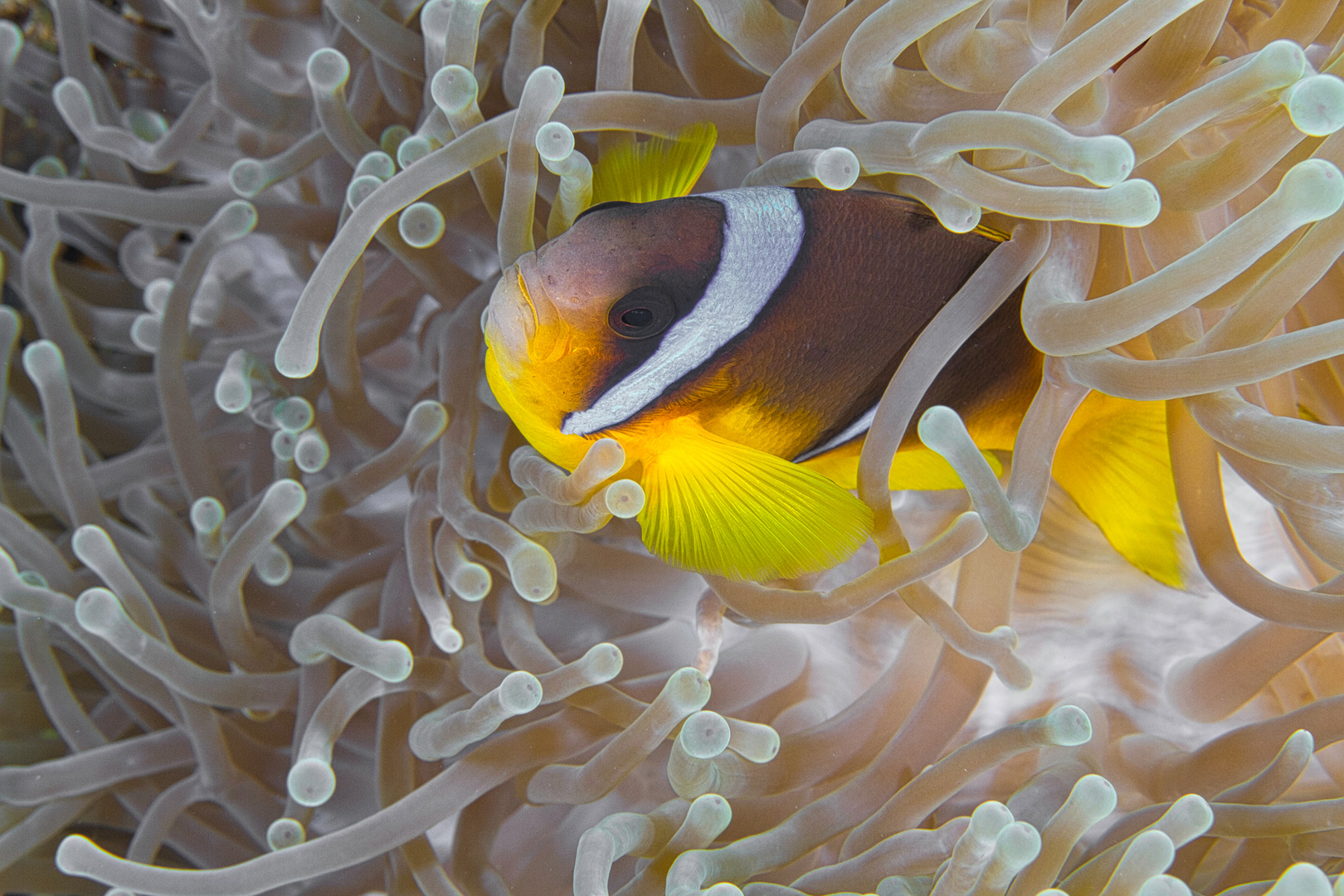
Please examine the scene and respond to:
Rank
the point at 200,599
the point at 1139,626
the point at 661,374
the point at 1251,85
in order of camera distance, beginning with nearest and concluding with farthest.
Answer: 1. the point at 1251,85
2. the point at 661,374
3. the point at 1139,626
4. the point at 200,599

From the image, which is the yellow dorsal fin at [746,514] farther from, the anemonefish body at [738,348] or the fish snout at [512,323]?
the fish snout at [512,323]

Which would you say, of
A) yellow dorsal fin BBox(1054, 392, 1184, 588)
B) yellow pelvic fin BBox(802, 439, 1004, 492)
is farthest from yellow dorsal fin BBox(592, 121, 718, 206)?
yellow dorsal fin BBox(1054, 392, 1184, 588)

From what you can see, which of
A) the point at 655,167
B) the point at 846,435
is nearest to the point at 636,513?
the point at 846,435

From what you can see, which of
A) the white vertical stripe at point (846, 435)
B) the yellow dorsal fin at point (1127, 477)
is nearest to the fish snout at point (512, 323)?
the white vertical stripe at point (846, 435)

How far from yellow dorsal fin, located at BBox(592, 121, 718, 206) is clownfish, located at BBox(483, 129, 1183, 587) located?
1 centimetres


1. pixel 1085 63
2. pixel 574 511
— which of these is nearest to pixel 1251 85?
pixel 1085 63

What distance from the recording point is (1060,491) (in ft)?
3.13

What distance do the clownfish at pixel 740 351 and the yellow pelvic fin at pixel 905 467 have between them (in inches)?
0.5

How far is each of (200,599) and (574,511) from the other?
537 millimetres

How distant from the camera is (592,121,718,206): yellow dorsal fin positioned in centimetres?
79

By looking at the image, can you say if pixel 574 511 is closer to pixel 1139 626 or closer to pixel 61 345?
pixel 1139 626

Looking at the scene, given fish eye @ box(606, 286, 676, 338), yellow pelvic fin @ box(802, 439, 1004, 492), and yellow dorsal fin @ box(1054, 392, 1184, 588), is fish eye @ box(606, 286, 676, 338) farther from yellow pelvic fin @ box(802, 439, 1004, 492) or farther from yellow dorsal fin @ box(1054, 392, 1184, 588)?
yellow dorsal fin @ box(1054, 392, 1184, 588)

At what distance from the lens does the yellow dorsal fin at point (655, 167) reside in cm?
79

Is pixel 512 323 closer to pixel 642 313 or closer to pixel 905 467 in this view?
pixel 642 313
